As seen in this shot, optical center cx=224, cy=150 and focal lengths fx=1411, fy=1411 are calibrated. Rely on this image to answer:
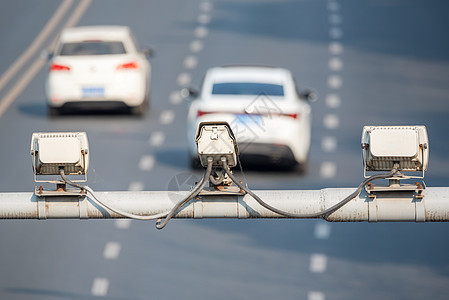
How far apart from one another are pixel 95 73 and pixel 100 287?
9777mm

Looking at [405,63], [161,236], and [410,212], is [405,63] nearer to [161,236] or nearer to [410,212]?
Result: [161,236]

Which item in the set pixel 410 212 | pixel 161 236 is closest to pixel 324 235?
pixel 161 236

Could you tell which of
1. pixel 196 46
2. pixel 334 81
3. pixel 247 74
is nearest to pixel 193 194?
pixel 247 74

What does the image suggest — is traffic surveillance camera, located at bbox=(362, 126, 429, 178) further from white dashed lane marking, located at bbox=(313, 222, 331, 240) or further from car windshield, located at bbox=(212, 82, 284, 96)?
car windshield, located at bbox=(212, 82, 284, 96)

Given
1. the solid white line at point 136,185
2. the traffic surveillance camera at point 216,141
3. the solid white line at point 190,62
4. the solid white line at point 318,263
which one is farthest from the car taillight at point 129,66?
the traffic surveillance camera at point 216,141

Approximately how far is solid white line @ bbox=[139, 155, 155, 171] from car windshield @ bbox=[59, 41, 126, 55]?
349cm

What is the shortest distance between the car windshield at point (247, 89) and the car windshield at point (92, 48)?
17.8ft

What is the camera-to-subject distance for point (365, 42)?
38.4 meters

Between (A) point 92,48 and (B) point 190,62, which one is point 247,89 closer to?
(A) point 92,48

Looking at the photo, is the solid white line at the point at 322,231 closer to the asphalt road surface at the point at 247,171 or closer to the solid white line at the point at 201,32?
the asphalt road surface at the point at 247,171

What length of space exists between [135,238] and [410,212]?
38.5 feet

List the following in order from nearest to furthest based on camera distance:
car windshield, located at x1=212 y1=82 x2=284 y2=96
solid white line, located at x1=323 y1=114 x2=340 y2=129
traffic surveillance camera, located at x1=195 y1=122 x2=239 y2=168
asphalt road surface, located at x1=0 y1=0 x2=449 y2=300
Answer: traffic surveillance camera, located at x1=195 y1=122 x2=239 y2=168
asphalt road surface, located at x1=0 y1=0 x2=449 y2=300
car windshield, located at x1=212 y1=82 x2=284 y2=96
solid white line, located at x1=323 y1=114 x2=340 y2=129

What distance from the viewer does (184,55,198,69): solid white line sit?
35156mm

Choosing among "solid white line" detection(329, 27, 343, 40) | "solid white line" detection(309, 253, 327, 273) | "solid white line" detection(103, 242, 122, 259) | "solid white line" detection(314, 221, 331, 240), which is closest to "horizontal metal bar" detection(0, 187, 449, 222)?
"solid white line" detection(309, 253, 327, 273)
